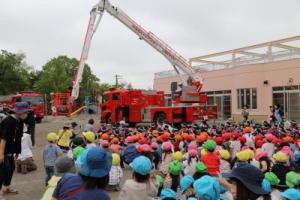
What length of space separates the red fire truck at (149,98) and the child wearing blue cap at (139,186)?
785 inches

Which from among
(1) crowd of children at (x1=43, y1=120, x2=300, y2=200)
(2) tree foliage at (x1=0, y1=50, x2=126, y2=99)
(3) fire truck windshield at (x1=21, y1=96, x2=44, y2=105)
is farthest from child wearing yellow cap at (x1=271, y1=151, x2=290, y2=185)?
(2) tree foliage at (x1=0, y1=50, x2=126, y2=99)

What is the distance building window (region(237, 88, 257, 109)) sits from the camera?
1216 inches

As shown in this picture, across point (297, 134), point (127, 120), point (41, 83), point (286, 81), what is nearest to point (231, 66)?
point (286, 81)

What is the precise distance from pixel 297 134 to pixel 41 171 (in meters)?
7.46

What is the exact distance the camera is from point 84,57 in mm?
26141

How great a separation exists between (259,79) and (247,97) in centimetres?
196

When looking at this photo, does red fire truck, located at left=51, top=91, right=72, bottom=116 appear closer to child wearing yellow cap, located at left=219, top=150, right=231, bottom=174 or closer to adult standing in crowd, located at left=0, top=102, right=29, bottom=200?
adult standing in crowd, located at left=0, top=102, right=29, bottom=200

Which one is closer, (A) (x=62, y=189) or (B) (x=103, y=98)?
(A) (x=62, y=189)

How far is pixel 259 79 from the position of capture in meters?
30.2

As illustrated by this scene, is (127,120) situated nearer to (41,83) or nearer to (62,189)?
(62,189)

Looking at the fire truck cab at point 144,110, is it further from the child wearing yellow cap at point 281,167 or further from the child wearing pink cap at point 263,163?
the child wearing yellow cap at point 281,167

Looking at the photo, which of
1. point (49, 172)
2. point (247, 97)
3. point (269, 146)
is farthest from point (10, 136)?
point (247, 97)

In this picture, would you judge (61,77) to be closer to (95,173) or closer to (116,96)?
(116,96)

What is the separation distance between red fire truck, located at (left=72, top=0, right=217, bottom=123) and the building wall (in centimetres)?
543
